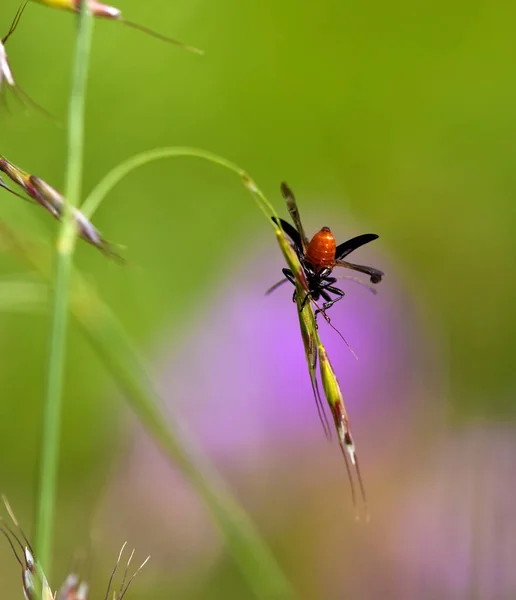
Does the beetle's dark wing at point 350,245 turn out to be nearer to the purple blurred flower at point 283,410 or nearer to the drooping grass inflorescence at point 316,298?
the drooping grass inflorescence at point 316,298

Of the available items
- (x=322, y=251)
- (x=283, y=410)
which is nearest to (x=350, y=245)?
(x=322, y=251)

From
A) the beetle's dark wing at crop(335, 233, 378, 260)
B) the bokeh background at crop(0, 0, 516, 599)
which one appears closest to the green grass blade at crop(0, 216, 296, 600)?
the beetle's dark wing at crop(335, 233, 378, 260)

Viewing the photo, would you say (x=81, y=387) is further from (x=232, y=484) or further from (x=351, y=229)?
(x=351, y=229)

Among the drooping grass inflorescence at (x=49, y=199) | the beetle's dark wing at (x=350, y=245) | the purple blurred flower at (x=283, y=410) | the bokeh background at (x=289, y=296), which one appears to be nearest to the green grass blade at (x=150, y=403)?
the drooping grass inflorescence at (x=49, y=199)

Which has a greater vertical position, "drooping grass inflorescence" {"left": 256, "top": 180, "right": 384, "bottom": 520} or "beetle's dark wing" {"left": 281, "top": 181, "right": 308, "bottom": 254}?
"beetle's dark wing" {"left": 281, "top": 181, "right": 308, "bottom": 254}

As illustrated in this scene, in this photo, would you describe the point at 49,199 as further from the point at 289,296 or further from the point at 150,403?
the point at 289,296

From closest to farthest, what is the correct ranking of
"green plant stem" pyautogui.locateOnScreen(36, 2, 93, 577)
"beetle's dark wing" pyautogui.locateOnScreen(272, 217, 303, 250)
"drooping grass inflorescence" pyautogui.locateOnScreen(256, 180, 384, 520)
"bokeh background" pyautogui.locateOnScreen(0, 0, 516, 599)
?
1. "green plant stem" pyautogui.locateOnScreen(36, 2, 93, 577)
2. "drooping grass inflorescence" pyautogui.locateOnScreen(256, 180, 384, 520)
3. "beetle's dark wing" pyautogui.locateOnScreen(272, 217, 303, 250)
4. "bokeh background" pyautogui.locateOnScreen(0, 0, 516, 599)

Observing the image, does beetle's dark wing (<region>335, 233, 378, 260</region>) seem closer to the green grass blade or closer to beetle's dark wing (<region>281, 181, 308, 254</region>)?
beetle's dark wing (<region>281, 181, 308, 254</region>)
